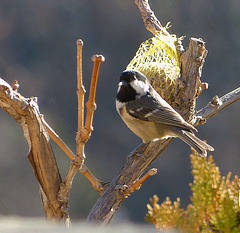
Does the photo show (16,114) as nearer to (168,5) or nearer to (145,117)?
(145,117)

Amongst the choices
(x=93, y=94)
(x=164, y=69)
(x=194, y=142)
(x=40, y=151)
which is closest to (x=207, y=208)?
(x=93, y=94)

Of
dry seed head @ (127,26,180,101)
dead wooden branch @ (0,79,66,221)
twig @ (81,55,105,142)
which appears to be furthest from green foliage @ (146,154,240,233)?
dry seed head @ (127,26,180,101)

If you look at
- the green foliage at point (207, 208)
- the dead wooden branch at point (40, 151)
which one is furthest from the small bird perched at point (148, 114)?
the green foliage at point (207, 208)

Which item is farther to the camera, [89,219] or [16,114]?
[89,219]

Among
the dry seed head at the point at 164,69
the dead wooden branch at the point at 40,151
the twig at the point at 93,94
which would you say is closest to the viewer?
the twig at the point at 93,94

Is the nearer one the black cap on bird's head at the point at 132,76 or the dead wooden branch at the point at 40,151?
the dead wooden branch at the point at 40,151

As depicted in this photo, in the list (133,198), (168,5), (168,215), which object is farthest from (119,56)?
(168,215)

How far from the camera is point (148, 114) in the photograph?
7.81 feet

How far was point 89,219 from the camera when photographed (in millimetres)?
1663

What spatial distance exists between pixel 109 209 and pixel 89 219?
90 millimetres

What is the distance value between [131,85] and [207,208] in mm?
1401

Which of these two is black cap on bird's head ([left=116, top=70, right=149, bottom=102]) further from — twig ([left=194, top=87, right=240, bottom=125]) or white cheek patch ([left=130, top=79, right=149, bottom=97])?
twig ([left=194, top=87, right=240, bottom=125])

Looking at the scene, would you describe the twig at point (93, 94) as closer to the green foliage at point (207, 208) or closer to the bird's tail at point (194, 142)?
the green foliage at point (207, 208)

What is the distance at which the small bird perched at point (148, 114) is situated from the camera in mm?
2191
